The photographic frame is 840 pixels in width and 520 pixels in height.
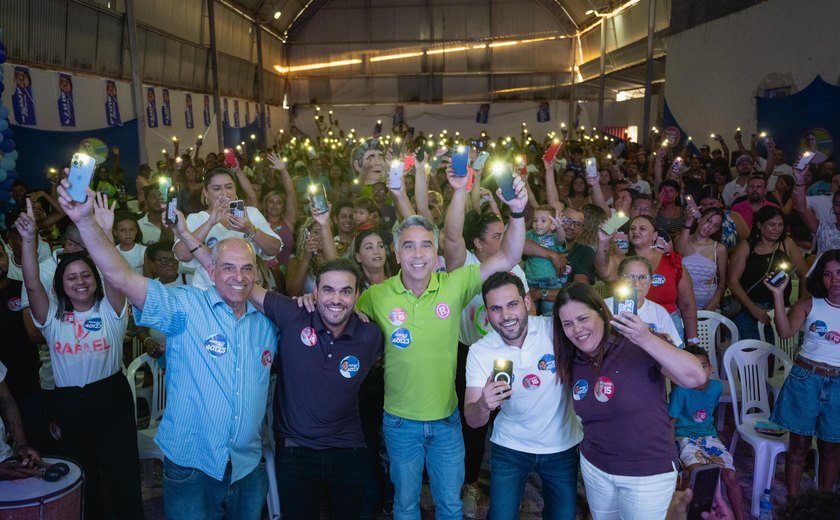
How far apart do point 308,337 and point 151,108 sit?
1445 centimetres

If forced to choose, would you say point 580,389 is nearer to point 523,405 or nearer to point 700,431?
point 523,405

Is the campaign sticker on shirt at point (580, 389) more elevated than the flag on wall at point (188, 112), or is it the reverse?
the flag on wall at point (188, 112)

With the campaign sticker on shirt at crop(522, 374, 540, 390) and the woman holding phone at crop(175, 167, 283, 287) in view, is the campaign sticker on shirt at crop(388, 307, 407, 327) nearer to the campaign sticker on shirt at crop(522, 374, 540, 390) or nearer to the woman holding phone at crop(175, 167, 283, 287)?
the campaign sticker on shirt at crop(522, 374, 540, 390)

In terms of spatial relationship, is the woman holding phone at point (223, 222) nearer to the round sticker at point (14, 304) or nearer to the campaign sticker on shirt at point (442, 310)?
the round sticker at point (14, 304)

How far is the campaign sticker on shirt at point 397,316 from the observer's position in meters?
3.20

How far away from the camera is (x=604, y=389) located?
2770mm

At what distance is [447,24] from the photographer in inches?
1095

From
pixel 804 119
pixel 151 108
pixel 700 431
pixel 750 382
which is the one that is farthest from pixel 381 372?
pixel 151 108

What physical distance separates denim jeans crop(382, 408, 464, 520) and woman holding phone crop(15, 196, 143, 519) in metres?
1.45

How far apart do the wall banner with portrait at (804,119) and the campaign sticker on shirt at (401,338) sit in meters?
8.24

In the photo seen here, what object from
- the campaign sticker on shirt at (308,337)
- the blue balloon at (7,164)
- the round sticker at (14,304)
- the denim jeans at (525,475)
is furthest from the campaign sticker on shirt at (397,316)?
the blue balloon at (7,164)

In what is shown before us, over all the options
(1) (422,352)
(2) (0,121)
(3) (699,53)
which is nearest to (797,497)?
(1) (422,352)

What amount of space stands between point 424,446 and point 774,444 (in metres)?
2.25

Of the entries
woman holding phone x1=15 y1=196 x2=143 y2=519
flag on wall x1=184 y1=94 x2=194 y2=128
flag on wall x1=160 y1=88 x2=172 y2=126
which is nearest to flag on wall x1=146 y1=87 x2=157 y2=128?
flag on wall x1=160 y1=88 x2=172 y2=126
